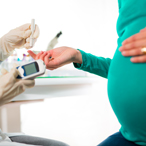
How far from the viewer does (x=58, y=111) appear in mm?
1874

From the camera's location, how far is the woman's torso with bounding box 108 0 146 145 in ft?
1.79

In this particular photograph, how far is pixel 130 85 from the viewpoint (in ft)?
1.85

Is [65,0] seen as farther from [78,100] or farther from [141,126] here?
[141,126]

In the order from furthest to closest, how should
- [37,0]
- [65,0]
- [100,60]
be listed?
1. [65,0]
2. [37,0]
3. [100,60]

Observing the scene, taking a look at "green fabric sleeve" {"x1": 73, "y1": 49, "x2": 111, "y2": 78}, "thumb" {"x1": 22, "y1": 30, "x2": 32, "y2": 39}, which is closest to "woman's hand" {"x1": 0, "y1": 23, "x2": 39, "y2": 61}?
"thumb" {"x1": 22, "y1": 30, "x2": 32, "y2": 39}

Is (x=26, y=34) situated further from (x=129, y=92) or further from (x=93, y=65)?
(x=129, y=92)

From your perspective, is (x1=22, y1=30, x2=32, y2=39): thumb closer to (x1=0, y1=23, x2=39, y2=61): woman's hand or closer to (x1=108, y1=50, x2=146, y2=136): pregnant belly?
(x1=0, y1=23, x2=39, y2=61): woman's hand

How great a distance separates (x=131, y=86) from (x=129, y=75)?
0.12 ft

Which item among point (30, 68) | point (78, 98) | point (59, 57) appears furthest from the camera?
point (78, 98)

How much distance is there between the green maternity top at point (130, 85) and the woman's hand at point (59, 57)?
0.61ft

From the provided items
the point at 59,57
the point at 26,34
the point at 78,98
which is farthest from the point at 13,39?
the point at 78,98

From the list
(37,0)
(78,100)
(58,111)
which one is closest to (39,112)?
(58,111)

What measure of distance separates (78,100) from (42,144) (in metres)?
1.25

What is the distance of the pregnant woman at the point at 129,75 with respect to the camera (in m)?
0.54
